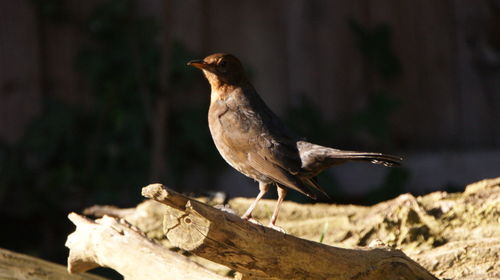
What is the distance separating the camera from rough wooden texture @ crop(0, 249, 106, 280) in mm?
4055

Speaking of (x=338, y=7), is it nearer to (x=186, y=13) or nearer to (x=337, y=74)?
(x=337, y=74)

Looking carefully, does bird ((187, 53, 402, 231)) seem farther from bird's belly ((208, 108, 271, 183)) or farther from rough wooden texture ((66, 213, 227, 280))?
rough wooden texture ((66, 213, 227, 280))

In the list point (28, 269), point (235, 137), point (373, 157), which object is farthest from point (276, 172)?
point (28, 269)

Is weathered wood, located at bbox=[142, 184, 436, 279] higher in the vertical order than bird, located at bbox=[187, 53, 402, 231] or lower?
lower

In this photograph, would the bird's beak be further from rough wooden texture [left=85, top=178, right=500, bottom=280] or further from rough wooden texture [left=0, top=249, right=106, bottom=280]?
rough wooden texture [left=0, top=249, right=106, bottom=280]

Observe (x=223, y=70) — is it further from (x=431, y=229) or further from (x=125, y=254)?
(x=431, y=229)

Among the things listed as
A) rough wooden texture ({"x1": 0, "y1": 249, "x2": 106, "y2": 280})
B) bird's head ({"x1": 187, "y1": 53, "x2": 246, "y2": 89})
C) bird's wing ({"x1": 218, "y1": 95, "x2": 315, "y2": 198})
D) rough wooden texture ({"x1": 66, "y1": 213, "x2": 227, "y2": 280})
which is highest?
bird's head ({"x1": 187, "y1": 53, "x2": 246, "y2": 89})

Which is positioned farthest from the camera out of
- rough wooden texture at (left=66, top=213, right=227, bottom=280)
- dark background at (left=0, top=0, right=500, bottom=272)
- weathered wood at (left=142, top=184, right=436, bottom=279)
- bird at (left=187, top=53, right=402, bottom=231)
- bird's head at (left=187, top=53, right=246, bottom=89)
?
dark background at (left=0, top=0, right=500, bottom=272)

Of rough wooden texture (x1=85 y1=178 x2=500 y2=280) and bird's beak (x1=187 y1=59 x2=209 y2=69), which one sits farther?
bird's beak (x1=187 y1=59 x2=209 y2=69)

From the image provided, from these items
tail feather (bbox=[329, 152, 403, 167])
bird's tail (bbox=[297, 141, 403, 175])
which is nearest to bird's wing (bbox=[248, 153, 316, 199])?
bird's tail (bbox=[297, 141, 403, 175])

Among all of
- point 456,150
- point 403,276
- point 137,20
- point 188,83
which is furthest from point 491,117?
point 403,276

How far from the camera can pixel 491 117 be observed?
719 cm

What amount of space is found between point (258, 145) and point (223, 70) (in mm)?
595

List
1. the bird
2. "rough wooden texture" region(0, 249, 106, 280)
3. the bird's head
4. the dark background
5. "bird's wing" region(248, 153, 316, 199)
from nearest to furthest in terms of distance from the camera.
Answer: "bird's wing" region(248, 153, 316, 199) < the bird < "rough wooden texture" region(0, 249, 106, 280) < the bird's head < the dark background
